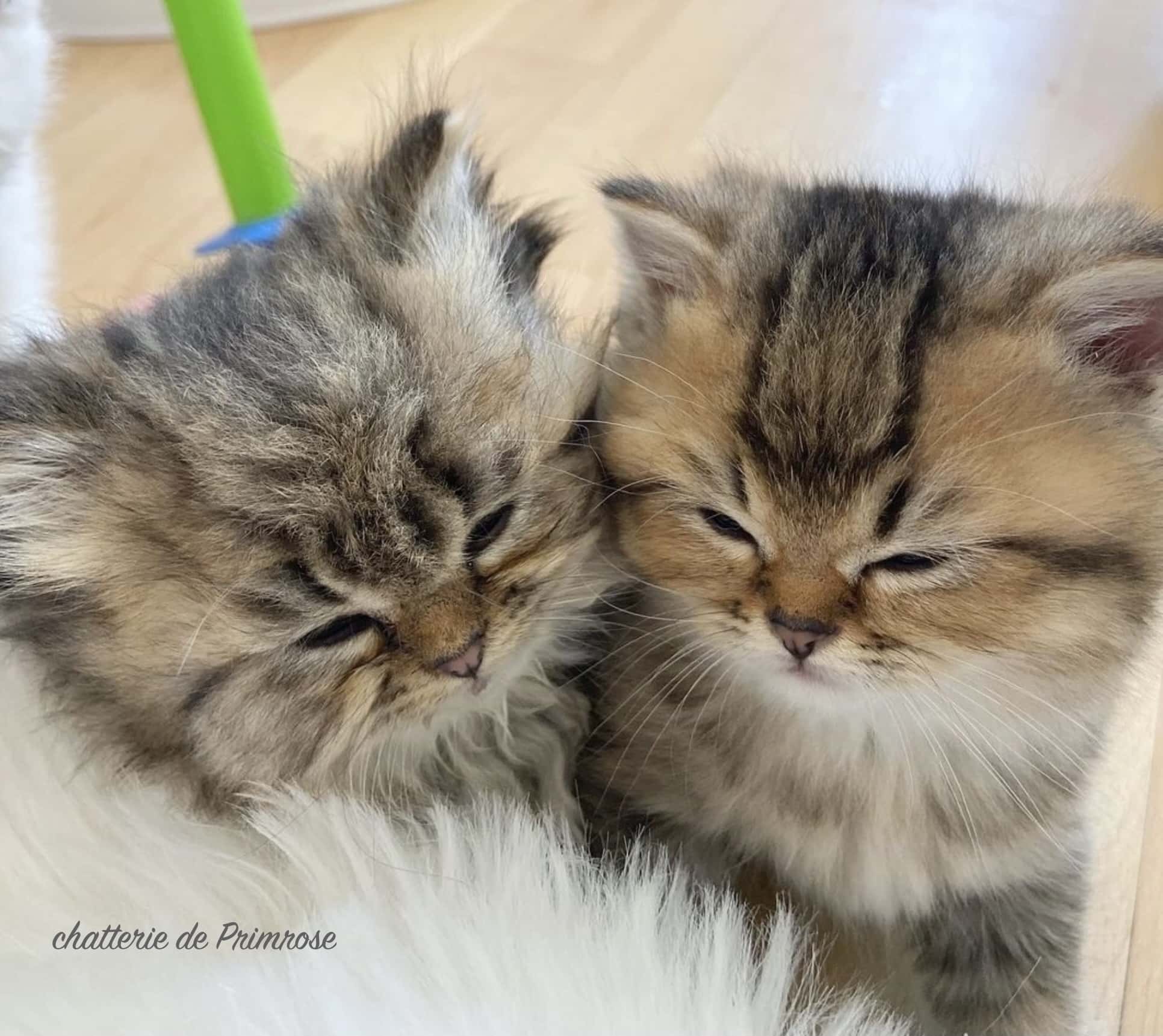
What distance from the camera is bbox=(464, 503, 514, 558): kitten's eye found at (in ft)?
2.41

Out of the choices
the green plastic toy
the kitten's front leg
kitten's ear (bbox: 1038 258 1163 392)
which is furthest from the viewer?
the green plastic toy

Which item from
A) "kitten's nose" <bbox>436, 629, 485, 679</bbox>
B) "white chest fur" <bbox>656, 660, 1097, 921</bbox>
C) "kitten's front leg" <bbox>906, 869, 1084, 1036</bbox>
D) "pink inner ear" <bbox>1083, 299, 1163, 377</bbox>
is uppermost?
"pink inner ear" <bbox>1083, 299, 1163, 377</bbox>

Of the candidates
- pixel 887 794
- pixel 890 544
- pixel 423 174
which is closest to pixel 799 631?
pixel 890 544

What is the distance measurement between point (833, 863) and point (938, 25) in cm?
153

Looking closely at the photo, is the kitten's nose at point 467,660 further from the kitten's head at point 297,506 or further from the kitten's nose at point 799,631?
the kitten's nose at point 799,631

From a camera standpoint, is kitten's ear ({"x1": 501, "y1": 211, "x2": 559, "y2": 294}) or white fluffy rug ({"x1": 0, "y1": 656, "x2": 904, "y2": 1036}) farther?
kitten's ear ({"x1": 501, "y1": 211, "x2": 559, "y2": 294})

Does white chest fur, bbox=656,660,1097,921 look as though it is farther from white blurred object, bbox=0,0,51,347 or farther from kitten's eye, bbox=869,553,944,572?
white blurred object, bbox=0,0,51,347

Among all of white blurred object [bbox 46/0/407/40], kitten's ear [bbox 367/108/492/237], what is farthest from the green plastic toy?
white blurred object [bbox 46/0/407/40]

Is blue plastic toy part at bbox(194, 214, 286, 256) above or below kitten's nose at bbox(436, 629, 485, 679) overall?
above

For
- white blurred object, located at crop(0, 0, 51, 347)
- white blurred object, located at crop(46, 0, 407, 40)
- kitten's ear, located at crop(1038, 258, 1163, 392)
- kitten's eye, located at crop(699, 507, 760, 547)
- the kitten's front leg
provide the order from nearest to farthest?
1. kitten's ear, located at crop(1038, 258, 1163, 392)
2. kitten's eye, located at crop(699, 507, 760, 547)
3. the kitten's front leg
4. white blurred object, located at crop(0, 0, 51, 347)
5. white blurred object, located at crop(46, 0, 407, 40)

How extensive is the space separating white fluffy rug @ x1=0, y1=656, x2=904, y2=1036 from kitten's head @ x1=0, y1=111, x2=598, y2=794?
5cm

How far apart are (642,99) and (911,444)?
121cm

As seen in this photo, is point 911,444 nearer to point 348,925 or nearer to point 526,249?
point 526,249

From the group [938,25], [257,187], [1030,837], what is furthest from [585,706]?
[938,25]
